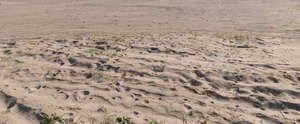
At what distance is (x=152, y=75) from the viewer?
5562 millimetres

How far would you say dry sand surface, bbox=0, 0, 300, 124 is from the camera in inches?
164

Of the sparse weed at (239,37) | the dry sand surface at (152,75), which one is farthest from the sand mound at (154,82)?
the sparse weed at (239,37)

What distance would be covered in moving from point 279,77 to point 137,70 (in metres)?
3.09

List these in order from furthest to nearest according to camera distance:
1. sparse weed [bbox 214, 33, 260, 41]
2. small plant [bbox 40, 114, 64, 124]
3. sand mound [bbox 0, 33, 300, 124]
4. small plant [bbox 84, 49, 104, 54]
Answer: sparse weed [bbox 214, 33, 260, 41]
small plant [bbox 84, 49, 104, 54]
sand mound [bbox 0, 33, 300, 124]
small plant [bbox 40, 114, 64, 124]

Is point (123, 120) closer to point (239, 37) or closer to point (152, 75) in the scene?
point (152, 75)

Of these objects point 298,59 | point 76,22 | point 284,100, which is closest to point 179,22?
point 76,22

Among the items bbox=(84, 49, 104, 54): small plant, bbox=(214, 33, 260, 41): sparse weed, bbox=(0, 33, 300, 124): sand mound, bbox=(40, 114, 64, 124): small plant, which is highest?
bbox=(214, 33, 260, 41): sparse weed

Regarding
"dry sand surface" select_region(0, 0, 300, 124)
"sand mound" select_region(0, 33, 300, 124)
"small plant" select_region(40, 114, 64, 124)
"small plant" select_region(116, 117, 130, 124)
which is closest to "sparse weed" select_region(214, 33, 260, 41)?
"dry sand surface" select_region(0, 0, 300, 124)

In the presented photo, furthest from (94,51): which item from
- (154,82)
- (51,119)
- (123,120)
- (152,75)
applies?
(123,120)

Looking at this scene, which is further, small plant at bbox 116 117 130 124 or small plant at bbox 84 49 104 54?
small plant at bbox 84 49 104 54

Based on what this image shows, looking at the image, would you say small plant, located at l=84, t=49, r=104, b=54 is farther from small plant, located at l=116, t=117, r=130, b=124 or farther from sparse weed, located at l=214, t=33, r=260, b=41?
sparse weed, located at l=214, t=33, r=260, b=41

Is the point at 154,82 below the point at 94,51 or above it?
below

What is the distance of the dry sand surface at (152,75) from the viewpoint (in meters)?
4.16

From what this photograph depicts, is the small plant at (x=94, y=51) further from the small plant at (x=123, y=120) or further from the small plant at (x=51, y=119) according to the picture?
the small plant at (x=123, y=120)
